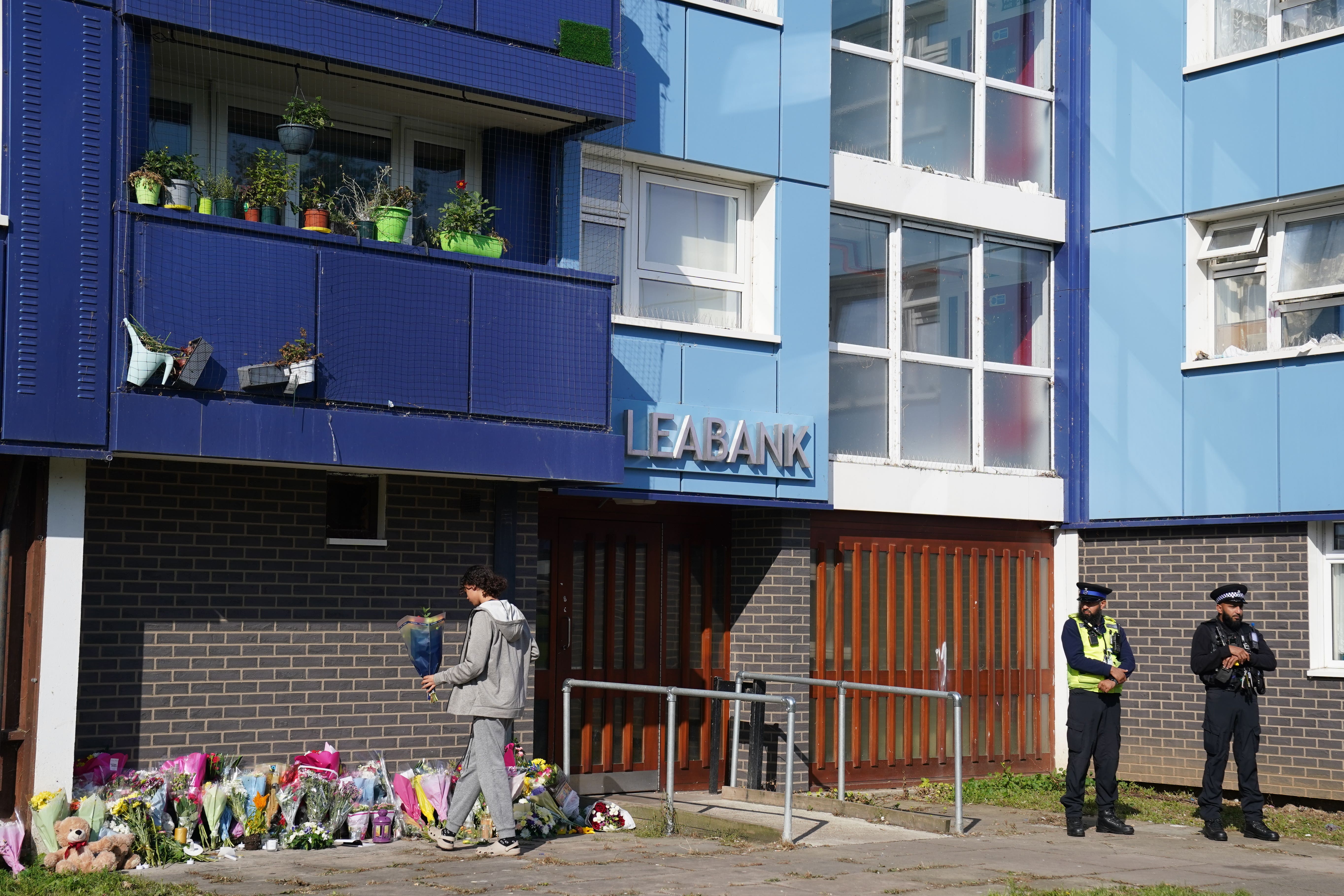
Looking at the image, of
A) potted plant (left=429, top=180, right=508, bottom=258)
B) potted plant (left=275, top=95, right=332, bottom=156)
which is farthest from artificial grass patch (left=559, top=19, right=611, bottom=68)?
potted plant (left=275, top=95, right=332, bottom=156)

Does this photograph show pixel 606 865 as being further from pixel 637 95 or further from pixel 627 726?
pixel 637 95

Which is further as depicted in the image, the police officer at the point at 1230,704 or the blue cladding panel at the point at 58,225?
the police officer at the point at 1230,704

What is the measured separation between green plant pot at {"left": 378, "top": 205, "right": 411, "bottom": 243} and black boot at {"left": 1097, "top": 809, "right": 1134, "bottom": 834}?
21.0 feet

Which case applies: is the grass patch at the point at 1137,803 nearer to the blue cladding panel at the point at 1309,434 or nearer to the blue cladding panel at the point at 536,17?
the blue cladding panel at the point at 1309,434

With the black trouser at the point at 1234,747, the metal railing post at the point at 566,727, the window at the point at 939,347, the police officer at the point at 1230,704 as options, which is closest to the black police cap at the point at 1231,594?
the police officer at the point at 1230,704

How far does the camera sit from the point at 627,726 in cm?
1240

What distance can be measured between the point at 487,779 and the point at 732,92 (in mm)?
6026

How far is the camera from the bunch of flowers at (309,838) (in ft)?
30.9

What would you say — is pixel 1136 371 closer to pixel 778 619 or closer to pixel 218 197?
pixel 778 619

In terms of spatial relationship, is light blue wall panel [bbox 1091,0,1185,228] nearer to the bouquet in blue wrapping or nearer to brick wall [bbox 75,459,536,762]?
brick wall [bbox 75,459,536,762]

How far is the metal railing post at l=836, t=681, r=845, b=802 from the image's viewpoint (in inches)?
463

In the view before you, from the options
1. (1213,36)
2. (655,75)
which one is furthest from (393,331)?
(1213,36)

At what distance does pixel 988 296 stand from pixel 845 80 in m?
2.50

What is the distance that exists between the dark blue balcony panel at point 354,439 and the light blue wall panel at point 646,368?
829mm
